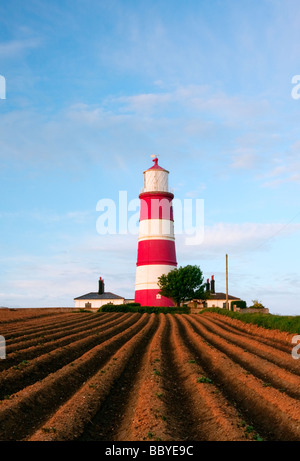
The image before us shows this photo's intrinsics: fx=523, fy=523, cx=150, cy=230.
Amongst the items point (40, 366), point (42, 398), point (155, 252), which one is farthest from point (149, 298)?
point (42, 398)

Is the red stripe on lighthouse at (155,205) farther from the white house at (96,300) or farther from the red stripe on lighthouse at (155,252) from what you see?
the white house at (96,300)

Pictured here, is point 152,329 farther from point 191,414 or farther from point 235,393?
point 191,414

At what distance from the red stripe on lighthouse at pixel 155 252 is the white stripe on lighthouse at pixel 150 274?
426 mm

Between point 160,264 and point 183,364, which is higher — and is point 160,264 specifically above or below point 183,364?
above

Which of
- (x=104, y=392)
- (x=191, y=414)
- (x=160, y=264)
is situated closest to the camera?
(x=191, y=414)

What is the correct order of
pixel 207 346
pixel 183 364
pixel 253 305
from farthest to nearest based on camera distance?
pixel 253 305 → pixel 207 346 → pixel 183 364

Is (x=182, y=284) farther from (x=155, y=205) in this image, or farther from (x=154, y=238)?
(x=155, y=205)

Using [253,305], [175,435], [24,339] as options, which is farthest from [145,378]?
[253,305]

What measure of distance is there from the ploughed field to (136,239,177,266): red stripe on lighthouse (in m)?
32.1

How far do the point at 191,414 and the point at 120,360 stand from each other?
6.74 m

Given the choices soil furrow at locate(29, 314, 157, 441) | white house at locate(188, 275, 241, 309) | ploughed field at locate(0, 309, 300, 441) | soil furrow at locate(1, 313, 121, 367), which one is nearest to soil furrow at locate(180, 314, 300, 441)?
ploughed field at locate(0, 309, 300, 441)

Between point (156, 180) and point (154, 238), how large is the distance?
656cm

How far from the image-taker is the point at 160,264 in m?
54.6

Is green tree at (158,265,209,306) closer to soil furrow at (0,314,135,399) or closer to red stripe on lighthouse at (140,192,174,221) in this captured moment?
red stripe on lighthouse at (140,192,174,221)
